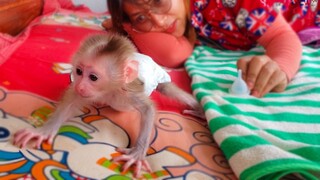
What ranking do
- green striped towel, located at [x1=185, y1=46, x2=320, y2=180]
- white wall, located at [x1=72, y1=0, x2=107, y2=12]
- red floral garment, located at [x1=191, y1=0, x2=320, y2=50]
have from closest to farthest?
green striped towel, located at [x1=185, y1=46, x2=320, y2=180], red floral garment, located at [x1=191, y1=0, x2=320, y2=50], white wall, located at [x1=72, y1=0, x2=107, y2=12]

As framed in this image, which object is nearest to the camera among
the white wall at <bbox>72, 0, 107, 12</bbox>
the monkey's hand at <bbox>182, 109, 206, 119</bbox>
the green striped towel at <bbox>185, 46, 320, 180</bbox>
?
the green striped towel at <bbox>185, 46, 320, 180</bbox>

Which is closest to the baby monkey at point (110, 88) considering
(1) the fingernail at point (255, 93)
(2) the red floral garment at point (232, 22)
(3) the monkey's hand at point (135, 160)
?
(3) the monkey's hand at point (135, 160)

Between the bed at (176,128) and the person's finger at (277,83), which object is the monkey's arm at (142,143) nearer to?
the bed at (176,128)

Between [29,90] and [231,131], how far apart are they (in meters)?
0.32

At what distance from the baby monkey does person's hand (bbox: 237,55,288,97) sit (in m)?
0.22

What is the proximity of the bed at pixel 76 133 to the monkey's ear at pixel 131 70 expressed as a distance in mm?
70

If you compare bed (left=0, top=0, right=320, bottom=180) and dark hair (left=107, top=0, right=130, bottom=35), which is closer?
bed (left=0, top=0, right=320, bottom=180)

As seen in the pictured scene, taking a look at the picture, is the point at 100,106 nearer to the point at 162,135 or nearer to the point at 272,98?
the point at 162,135

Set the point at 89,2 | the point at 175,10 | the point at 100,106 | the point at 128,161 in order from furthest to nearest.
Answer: the point at 89,2 → the point at 175,10 → the point at 100,106 → the point at 128,161

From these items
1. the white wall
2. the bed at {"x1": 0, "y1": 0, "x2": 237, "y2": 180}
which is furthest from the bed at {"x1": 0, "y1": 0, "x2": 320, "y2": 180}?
the white wall

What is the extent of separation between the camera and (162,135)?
508mm

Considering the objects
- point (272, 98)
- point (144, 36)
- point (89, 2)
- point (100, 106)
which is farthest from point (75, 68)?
point (89, 2)

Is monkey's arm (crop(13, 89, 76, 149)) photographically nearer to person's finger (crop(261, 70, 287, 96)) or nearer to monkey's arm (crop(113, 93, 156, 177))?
monkey's arm (crop(113, 93, 156, 177))

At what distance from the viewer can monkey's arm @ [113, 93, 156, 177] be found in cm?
44
